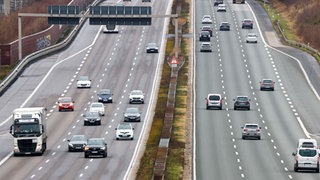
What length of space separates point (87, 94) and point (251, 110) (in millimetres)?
18372

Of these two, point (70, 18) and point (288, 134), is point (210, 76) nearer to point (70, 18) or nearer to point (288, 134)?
point (70, 18)

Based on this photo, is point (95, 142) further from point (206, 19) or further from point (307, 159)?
point (206, 19)

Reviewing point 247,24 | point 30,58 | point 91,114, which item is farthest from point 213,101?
point 247,24

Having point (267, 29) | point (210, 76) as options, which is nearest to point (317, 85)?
point (210, 76)

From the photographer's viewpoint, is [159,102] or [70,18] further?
[70,18]

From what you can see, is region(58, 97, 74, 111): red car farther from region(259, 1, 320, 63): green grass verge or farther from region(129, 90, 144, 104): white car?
region(259, 1, 320, 63): green grass verge

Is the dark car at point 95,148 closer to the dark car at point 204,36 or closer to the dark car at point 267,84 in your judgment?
the dark car at point 267,84

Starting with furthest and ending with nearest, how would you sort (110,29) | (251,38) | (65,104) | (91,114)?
(110,29) → (251,38) → (65,104) → (91,114)

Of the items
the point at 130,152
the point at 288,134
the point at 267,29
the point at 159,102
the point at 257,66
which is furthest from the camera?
the point at 267,29

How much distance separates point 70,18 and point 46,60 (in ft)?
19.4

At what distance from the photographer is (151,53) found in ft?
472

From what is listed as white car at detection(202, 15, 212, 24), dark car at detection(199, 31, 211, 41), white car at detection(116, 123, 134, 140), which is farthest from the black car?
white car at detection(202, 15, 212, 24)

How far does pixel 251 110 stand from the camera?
108m

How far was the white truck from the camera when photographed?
77562 mm
